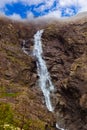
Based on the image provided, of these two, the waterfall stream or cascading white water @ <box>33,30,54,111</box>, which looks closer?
the waterfall stream

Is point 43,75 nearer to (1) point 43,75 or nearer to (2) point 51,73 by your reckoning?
(1) point 43,75

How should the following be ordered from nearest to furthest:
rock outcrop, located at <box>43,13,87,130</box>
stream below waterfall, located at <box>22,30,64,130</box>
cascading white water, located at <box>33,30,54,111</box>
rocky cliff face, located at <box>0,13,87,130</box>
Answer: rocky cliff face, located at <box>0,13,87,130</box>, rock outcrop, located at <box>43,13,87,130</box>, stream below waterfall, located at <box>22,30,64,130</box>, cascading white water, located at <box>33,30,54,111</box>

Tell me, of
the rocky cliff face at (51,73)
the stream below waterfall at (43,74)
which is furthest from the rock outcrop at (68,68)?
the stream below waterfall at (43,74)

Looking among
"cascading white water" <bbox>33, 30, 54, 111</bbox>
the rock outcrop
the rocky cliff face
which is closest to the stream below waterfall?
"cascading white water" <bbox>33, 30, 54, 111</bbox>

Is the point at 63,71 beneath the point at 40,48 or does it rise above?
beneath

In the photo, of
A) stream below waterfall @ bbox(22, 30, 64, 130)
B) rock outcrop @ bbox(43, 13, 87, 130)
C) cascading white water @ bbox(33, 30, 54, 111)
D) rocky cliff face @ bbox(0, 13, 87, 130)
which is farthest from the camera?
cascading white water @ bbox(33, 30, 54, 111)

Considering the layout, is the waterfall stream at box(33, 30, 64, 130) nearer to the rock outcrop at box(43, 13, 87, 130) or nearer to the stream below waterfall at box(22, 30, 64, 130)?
the stream below waterfall at box(22, 30, 64, 130)

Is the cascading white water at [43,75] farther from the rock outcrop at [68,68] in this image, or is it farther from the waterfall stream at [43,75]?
the rock outcrop at [68,68]

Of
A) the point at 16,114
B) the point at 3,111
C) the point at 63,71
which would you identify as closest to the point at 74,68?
the point at 63,71

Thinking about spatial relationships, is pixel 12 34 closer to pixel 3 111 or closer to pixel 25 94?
pixel 25 94
